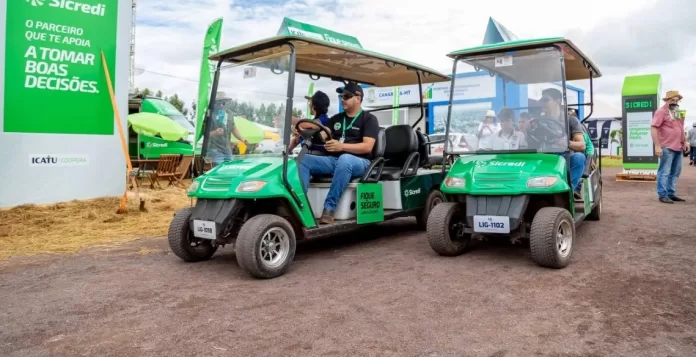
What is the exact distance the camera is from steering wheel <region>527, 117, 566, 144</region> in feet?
17.4

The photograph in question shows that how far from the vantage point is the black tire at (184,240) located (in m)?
5.08

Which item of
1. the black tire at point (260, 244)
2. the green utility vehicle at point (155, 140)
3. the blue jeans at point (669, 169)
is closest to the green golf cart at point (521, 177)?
the black tire at point (260, 244)

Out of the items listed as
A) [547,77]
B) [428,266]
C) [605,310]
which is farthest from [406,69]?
[605,310]

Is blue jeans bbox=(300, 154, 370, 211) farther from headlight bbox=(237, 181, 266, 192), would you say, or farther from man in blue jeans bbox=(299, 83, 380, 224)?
headlight bbox=(237, 181, 266, 192)

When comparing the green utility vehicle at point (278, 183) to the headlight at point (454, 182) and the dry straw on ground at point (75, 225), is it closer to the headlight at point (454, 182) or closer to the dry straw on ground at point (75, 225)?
the headlight at point (454, 182)

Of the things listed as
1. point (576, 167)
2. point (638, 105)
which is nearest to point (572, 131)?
point (576, 167)

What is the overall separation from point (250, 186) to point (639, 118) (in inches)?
469

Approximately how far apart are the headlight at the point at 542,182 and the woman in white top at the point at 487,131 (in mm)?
852

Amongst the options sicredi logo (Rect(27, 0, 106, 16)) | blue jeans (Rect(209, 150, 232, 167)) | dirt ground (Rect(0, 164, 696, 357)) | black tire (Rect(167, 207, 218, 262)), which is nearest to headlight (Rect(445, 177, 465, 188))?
dirt ground (Rect(0, 164, 696, 357))

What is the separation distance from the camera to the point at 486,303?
3793mm

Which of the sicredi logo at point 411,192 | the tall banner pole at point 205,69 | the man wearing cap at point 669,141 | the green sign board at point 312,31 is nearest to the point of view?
the sicredi logo at point 411,192

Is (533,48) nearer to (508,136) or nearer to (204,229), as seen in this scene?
(508,136)

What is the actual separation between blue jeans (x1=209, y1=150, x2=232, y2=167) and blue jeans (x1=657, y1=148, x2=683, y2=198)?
290 inches

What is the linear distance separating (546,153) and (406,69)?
7.52 feet
